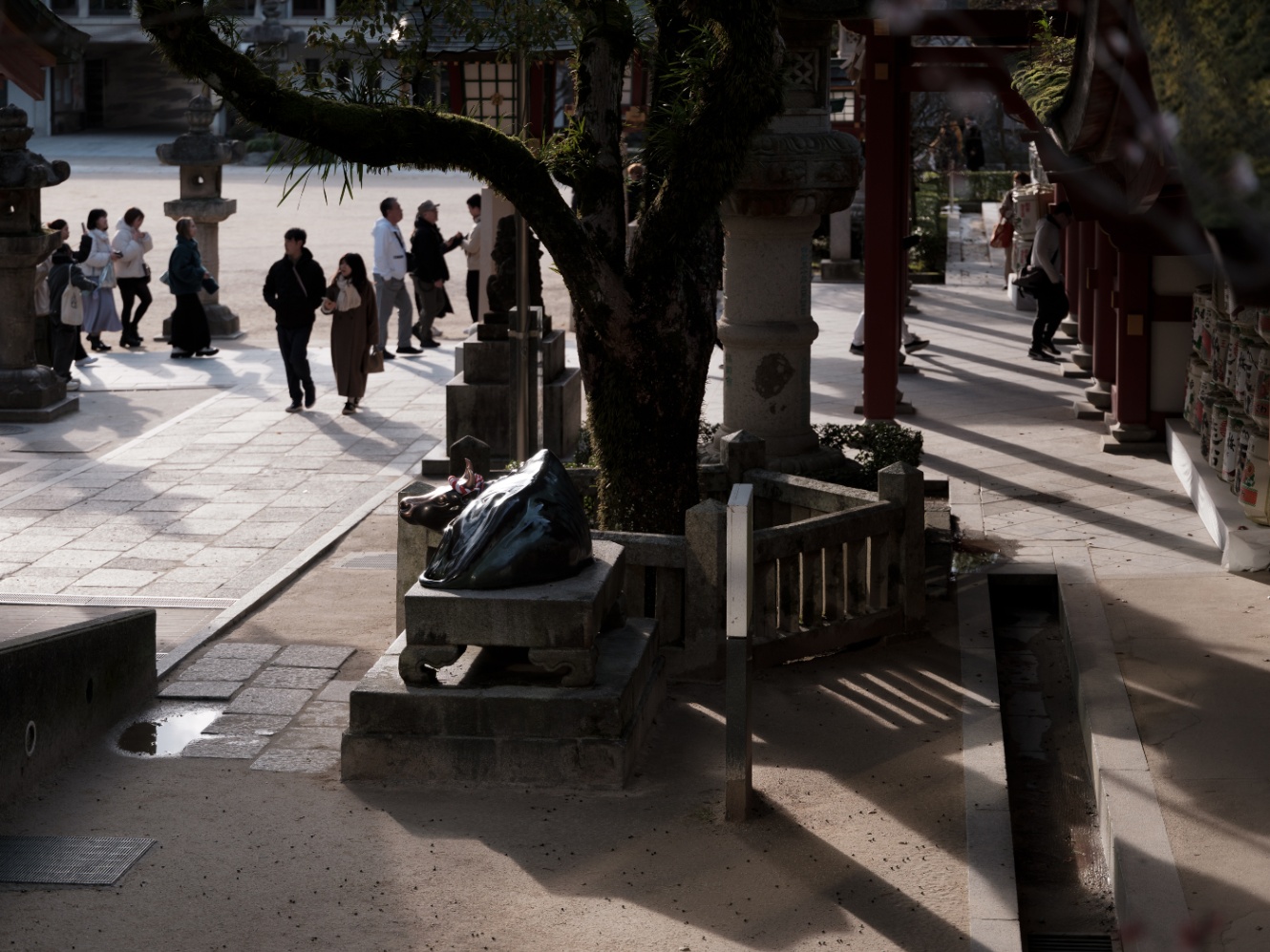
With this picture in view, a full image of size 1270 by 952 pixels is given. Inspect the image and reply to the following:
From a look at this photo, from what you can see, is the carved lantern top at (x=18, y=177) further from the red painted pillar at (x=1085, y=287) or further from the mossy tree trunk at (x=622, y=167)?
the red painted pillar at (x=1085, y=287)

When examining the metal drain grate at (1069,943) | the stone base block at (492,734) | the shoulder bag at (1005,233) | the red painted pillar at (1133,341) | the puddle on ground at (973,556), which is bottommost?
the metal drain grate at (1069,943)

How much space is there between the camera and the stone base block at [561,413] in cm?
1337

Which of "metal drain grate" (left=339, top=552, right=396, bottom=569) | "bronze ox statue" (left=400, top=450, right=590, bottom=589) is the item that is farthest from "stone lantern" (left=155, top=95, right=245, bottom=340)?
"bronze ox statue" (left=400, top=450, right=590, bottom=589)

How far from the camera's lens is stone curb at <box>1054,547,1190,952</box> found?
5688 millimetres

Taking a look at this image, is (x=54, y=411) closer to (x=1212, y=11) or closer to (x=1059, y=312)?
(x=1059, y=312)

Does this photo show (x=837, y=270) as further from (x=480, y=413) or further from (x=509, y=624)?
(x=509, y=624)

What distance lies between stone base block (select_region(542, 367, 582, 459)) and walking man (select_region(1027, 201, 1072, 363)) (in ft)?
20.6

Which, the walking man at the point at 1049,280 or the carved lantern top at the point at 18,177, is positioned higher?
the carved lantern top at the point at 18,177

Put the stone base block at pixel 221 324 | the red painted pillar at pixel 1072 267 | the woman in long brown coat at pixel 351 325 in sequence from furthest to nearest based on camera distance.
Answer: the stone base block at pixel 221 324 → the red painted pillar at pixel 1072 267 → the woman in long brown coat at pixel 351 325

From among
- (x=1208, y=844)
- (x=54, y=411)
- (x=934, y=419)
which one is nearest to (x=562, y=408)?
(x=934, y=419)

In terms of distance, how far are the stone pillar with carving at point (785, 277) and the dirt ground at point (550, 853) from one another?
3.47 metres

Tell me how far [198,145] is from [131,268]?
2282 mm

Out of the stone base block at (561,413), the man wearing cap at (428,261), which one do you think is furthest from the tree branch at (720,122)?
the man wearing cap at (428,261)

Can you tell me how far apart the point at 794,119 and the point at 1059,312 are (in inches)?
349
